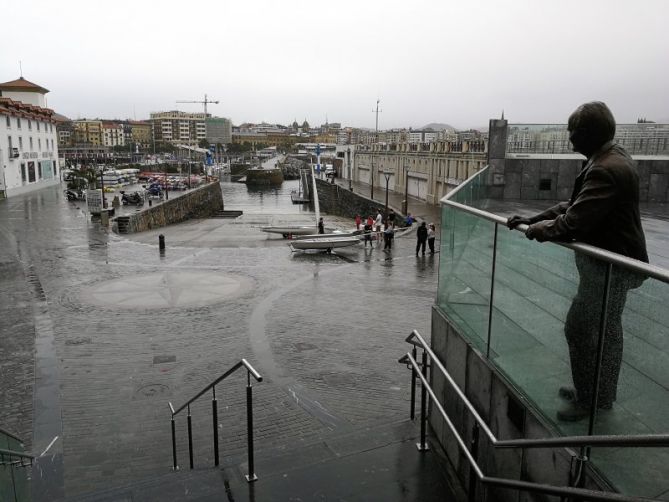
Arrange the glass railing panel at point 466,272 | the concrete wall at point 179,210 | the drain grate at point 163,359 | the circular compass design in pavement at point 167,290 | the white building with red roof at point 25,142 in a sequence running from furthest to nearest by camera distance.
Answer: the white building with red roof at point 25,142, the concrete wall at point 179,210, the circular compass design in pavement at point 167,290, the drain grate at point 163,359, the glass railing panel at point 466,272

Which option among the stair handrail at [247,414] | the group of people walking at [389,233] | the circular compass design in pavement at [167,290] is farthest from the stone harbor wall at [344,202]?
the stair handrail at [247,414]

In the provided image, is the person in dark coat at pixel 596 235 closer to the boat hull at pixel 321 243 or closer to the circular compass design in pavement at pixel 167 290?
the circular compass design in pavement at pixel 167 290

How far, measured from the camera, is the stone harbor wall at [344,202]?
45.9 meters

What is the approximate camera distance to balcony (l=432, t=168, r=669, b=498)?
9.24ft

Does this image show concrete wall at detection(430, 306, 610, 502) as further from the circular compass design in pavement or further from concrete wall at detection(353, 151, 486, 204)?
concrete wall at detection(353, 151, 486, 204)

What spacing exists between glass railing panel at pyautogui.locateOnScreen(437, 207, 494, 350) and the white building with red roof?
4822cm

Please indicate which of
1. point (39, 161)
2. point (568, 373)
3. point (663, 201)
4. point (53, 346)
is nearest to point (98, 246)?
point (53, 346)

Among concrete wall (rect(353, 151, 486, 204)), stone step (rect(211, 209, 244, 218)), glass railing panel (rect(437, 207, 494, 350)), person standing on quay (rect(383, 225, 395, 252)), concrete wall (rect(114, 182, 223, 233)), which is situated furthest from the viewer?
stone step (rect(211, 209, 244, 218))

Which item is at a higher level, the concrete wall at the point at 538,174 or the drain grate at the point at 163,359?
the concrete wall at the point at 538,174

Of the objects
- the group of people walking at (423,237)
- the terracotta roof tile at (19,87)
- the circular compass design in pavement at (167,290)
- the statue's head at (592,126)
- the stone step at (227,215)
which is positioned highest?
the terracotta roof tile at (19,87)

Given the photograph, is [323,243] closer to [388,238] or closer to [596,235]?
[388,238]

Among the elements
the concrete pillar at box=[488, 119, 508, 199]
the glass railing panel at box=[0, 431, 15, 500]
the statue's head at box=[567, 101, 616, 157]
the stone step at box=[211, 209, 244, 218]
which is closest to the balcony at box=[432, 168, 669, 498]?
the statue's head at box=[567, 101, 616, 157]

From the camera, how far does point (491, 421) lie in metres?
4.59

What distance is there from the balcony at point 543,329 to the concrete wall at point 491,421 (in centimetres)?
3
